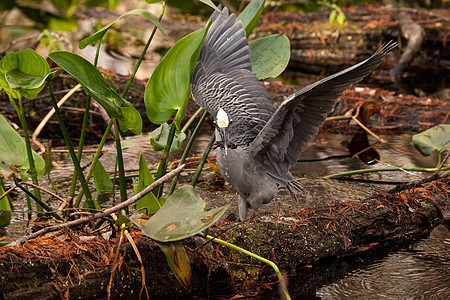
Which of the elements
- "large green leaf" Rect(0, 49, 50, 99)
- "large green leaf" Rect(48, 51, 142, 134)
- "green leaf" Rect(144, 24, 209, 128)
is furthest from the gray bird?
"large green leaf" Rect(0, 49, 50, 99)

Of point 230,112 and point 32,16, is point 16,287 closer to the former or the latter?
point 230,112

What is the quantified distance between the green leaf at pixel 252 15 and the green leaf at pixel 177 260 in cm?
112

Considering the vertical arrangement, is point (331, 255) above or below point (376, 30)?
below

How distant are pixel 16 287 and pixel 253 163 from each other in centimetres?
99

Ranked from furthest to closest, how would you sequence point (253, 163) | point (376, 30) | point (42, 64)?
point (376, 30) < point (253, 163) < point (42, 64)

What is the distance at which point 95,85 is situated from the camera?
A: 187cm

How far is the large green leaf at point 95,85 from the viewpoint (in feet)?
5.84

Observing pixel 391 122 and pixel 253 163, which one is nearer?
pixel 253 163

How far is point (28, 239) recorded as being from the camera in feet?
5.82

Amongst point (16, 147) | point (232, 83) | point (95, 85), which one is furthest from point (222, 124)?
point (16, 147)

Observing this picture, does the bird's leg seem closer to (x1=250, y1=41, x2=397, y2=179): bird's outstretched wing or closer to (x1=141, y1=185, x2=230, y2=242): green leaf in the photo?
(x1=250, y1=41, x2=397, y2=179): bird's outstretched wing

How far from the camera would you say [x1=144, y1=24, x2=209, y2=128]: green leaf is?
179cm

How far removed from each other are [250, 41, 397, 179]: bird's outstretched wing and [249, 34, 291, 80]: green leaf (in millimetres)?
416

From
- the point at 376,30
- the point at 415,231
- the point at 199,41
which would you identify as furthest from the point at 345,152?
the point at 376,30
